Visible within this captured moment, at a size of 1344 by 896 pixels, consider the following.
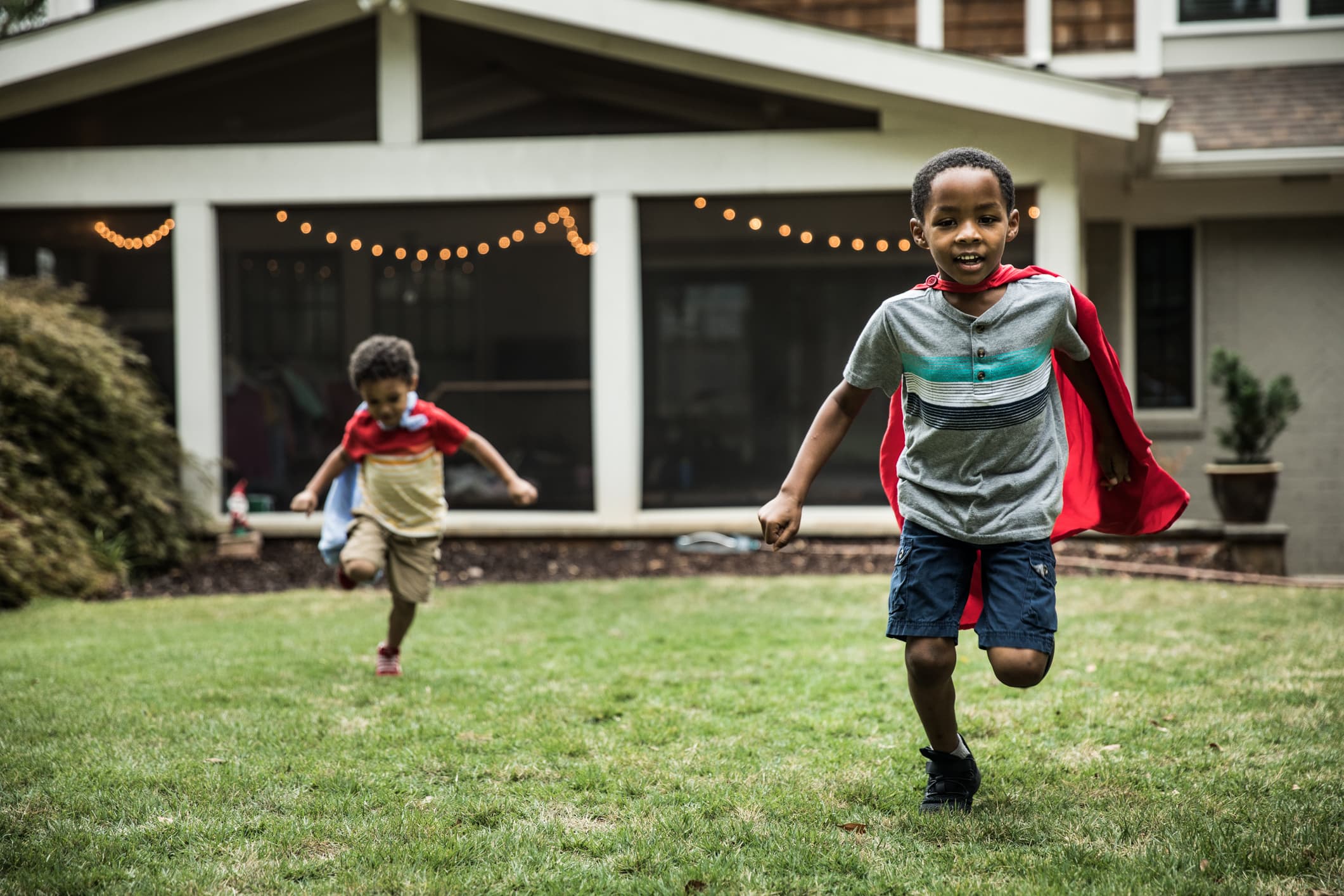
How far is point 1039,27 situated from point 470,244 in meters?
5.66

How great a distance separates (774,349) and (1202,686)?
6.00 meters

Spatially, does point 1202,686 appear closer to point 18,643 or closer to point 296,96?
point 18,643

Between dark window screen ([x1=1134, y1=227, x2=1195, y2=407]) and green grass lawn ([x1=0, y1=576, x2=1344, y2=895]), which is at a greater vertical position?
dark window screen ([x1=1134, y1=227, x2=1195, y2=407])

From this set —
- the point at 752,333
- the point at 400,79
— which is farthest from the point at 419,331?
the point at 752,333

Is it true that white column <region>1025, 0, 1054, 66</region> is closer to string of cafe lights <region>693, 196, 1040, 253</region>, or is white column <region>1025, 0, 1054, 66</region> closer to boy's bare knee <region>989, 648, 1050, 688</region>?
string of cafe lights <region>693, 196, 1040, 253</region>

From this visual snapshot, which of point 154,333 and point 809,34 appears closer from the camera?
point 809,34

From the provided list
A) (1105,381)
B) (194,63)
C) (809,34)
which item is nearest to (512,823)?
(1105,381)

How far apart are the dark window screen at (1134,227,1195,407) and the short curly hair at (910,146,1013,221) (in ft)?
27.3

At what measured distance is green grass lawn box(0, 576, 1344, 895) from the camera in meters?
2.83

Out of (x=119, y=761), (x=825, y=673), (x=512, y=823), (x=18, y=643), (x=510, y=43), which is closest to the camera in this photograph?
(x=512, y=823)

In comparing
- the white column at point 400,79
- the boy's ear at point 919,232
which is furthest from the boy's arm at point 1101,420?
the white column at point 400,79

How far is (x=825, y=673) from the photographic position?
17.0 feet

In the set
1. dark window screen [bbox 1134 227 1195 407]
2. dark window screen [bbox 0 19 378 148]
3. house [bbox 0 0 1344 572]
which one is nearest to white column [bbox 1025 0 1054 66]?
house [bbox 0 0 1344 572]

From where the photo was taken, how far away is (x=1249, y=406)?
353 inches
